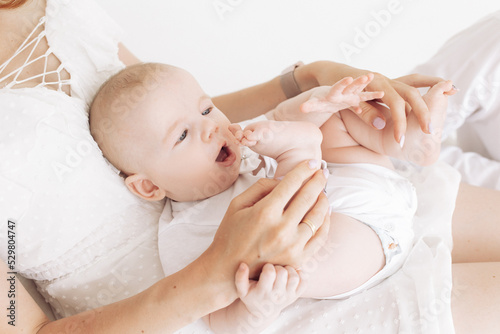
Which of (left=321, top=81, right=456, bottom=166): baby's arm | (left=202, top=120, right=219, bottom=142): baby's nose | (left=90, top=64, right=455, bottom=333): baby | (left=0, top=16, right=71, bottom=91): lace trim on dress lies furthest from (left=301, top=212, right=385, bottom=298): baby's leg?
(left=0, top=16, right=71, bottom=91): lace trim on dress

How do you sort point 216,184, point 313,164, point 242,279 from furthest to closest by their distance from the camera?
point 216,184 → point 313,164 → point 242,279

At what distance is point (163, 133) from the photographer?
111 cm

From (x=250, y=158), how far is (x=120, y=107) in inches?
14.3

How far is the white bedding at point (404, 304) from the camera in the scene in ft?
3.23

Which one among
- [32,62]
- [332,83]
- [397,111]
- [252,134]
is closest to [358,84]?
[397,111]

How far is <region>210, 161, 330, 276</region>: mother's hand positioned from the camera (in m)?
0.86

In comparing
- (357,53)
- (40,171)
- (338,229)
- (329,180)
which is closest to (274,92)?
(329,180)

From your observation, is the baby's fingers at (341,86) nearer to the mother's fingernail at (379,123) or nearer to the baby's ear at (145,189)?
the mother's fingernail at (379,123)

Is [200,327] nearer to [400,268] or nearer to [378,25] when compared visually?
[400,268]

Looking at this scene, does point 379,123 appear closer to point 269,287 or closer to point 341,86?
point 341,86

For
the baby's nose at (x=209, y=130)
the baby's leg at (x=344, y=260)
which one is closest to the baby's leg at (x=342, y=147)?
the baby's leg at (x=344, y=260)

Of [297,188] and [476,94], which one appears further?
[476,94]

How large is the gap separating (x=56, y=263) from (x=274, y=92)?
0.86 meters

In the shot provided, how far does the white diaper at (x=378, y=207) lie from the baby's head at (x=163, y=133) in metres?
0.27
